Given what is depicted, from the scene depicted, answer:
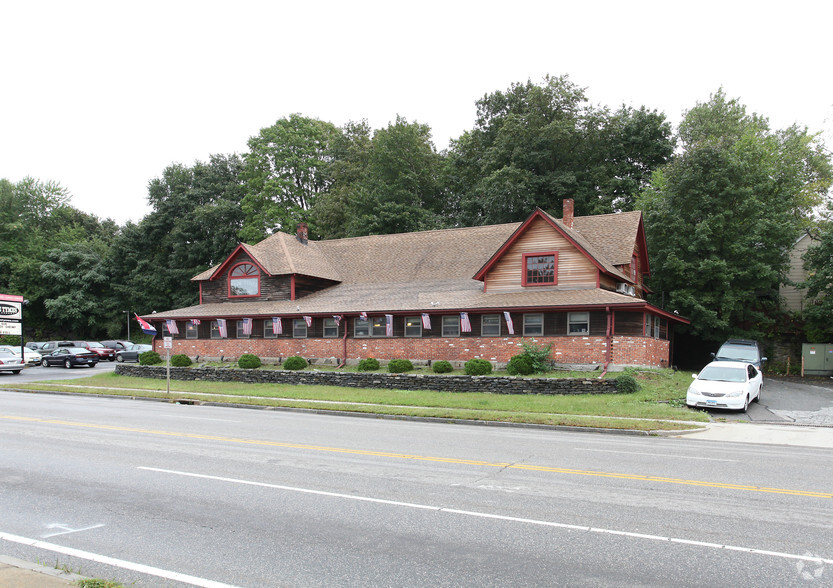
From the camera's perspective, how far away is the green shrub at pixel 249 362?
106 ft

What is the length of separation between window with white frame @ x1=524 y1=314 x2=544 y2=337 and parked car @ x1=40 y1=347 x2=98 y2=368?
3197cm

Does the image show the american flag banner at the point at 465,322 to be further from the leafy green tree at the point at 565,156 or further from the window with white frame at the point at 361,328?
the leafy green tree at the point at 565,156

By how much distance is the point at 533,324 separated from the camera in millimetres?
28094

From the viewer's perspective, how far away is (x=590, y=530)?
641cm

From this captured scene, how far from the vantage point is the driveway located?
695 inches

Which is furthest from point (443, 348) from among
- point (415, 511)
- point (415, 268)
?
point (415, 511)

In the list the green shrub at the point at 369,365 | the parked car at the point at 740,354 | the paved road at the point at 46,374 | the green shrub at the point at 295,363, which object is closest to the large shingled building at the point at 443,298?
the green shrub at the point at 369,365

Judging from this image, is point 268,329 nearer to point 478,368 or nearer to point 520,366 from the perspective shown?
point 478,368

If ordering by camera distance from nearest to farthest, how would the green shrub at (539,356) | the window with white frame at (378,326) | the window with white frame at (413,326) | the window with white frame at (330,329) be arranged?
1. the green shrub at (539,356)
2. the window with white frame at (413,326)
3. the window with white frame at (378,326)
4. the window with white frame at (330,329)

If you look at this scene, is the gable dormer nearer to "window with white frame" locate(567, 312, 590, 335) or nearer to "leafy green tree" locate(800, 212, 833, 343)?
"window with white frame" locate(567, 312, 590, 335)

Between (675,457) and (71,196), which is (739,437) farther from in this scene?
(71,196)

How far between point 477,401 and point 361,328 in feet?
41.6

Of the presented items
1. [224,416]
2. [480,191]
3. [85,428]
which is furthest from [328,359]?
[480,191]

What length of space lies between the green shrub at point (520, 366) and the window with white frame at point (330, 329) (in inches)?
428
